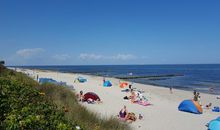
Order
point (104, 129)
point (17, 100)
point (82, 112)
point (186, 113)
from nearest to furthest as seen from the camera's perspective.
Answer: point (17, 100) → point (104, 129) → point (82, 112) → point (186, 113)

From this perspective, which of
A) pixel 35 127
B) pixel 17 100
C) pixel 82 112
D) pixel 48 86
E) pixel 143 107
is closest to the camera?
pixel 35 127

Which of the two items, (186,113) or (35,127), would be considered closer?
(35,127)

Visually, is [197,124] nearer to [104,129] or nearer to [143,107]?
[143,107]

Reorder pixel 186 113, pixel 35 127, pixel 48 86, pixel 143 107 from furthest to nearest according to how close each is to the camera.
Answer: pixel 143 107, pixel 186 113, pixel 48 86, pixel 35 127

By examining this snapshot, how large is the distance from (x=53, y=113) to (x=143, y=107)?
51.9ft

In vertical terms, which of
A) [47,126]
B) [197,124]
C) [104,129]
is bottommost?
[197,124]

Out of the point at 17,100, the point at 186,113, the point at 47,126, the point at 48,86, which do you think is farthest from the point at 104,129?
the point at 186,113

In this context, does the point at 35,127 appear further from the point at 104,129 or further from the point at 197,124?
the point at 197,124

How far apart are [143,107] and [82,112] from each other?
37.4ft

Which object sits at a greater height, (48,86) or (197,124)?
(48,86)

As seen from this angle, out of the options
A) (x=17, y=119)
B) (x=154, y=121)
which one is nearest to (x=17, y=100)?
(x=17, y=119)

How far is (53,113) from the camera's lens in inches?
219

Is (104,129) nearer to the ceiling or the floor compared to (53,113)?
nearer to the floor

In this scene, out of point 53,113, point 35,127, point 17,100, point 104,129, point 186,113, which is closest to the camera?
point 35,127
